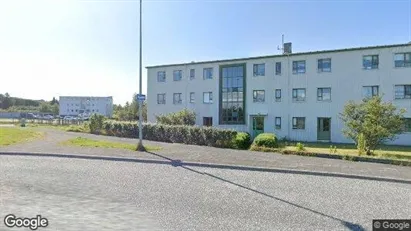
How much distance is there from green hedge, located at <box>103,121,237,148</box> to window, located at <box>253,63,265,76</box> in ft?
53.4

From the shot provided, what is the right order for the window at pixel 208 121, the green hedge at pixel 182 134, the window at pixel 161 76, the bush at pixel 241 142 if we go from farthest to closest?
the window at pixel 161 76, the window at pixel 208 121, the green hedge at pixel 182 134, the bush at pixel 241 142

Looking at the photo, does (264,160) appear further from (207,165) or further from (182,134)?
(182,134)

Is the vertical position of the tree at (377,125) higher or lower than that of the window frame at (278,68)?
lower

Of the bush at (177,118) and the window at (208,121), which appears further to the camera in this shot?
the window at (208,121)

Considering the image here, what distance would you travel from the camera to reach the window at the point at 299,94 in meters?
33.7

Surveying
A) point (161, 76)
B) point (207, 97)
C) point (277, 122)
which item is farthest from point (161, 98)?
point (277, 122)

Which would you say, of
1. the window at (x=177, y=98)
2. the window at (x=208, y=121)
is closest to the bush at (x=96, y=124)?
the window at (x=177, y=98)

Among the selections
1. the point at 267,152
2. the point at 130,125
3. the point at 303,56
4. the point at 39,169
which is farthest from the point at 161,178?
the point at 303,56

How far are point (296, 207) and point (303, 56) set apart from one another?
2895 cm

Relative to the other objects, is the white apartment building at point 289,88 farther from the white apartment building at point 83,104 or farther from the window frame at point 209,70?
the white apartment building at point 83,104

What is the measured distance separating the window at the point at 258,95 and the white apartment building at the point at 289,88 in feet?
0.35

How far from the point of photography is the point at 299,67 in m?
34.0

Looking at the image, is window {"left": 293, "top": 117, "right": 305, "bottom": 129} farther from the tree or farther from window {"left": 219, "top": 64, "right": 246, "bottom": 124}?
the tree

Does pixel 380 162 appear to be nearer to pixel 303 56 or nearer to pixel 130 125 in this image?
pixel 130 125
